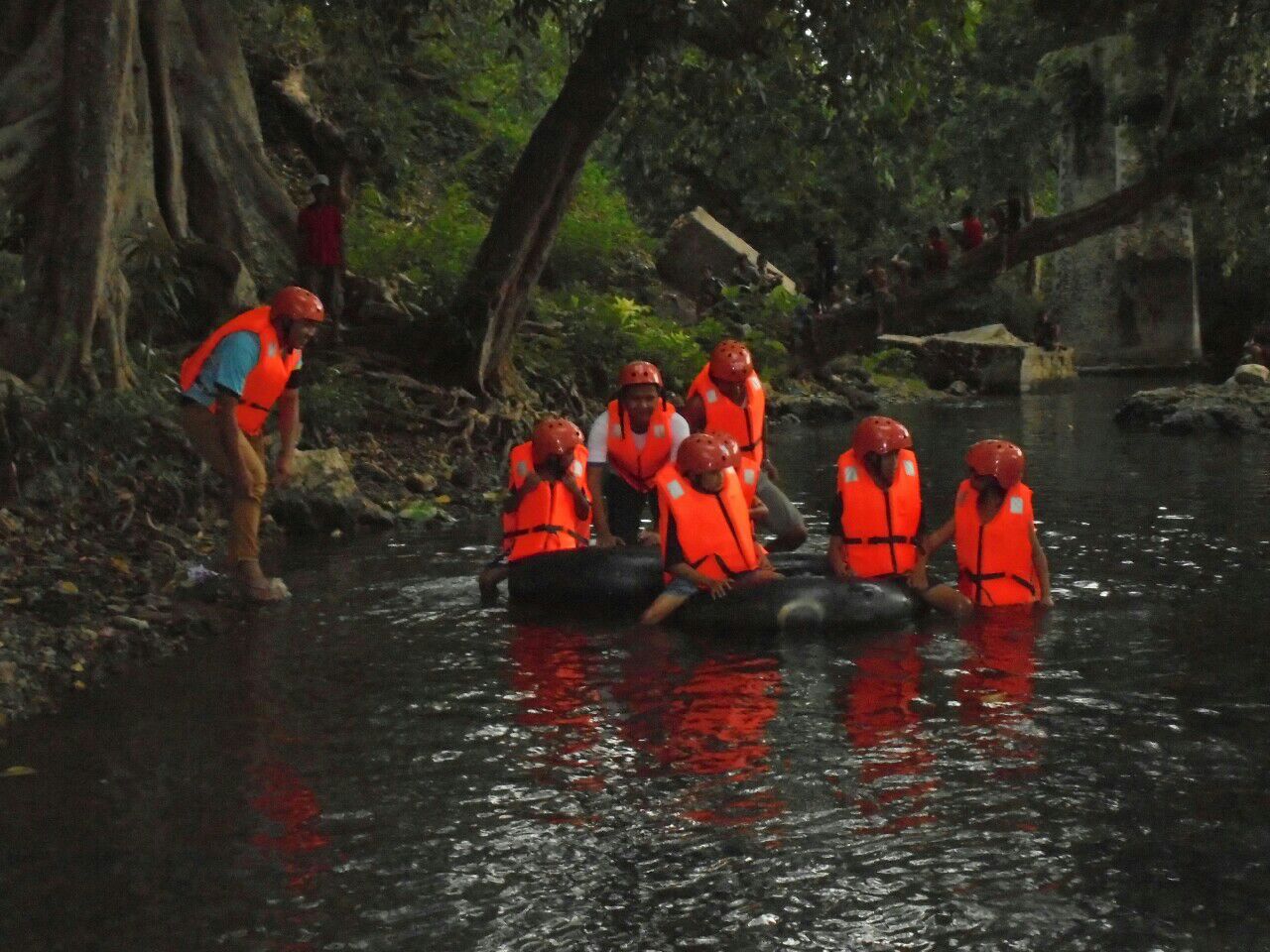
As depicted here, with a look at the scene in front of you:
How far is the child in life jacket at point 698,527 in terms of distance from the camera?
445 inches

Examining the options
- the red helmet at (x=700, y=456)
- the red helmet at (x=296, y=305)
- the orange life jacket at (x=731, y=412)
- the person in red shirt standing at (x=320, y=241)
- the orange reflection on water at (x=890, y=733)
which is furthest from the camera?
the person in red shirt standing at (x=320, y=241)

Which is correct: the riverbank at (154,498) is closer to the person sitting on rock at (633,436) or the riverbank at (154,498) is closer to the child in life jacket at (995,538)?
the person sitting on rock at (633,436)

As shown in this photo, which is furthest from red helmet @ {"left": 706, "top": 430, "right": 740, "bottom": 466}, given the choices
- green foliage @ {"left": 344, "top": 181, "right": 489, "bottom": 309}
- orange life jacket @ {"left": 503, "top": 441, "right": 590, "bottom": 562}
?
green foliage @ {"left": 344, "top": 181, "right": 489, "bottom": 309}

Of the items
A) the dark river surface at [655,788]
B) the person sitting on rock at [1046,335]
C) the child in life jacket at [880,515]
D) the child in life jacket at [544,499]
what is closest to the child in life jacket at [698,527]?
the dark river surface at [655,788]

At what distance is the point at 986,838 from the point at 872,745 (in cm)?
146

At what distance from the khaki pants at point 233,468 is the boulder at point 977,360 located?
Answer: 3030cm

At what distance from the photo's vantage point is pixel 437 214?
92.7ft

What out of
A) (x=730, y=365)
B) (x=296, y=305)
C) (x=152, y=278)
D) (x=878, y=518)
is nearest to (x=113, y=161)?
(x=152, y=278)

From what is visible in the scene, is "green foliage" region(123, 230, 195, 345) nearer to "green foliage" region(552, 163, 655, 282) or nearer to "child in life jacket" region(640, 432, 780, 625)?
"child in life jacket" region(640, 432, 780, 625)

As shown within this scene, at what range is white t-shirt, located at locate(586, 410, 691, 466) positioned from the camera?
1247 centimetres

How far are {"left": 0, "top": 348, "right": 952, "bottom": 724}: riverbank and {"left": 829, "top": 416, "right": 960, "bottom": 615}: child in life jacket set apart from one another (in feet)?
12.9

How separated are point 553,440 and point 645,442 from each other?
0.63 metres

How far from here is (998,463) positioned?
1148 cm

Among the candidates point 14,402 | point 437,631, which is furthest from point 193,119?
point 437,631
